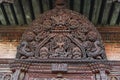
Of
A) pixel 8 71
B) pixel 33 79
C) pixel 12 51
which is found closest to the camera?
pixel 33 79

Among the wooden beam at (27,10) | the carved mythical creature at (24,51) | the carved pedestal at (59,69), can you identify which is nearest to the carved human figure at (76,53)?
the carved pedestal at (59,69)

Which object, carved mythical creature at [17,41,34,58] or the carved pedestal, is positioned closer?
the carved pedestal

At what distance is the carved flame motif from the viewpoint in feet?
12.2

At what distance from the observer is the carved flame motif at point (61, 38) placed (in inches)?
146

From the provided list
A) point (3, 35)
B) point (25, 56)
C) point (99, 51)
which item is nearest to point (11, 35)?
point (3, 35)

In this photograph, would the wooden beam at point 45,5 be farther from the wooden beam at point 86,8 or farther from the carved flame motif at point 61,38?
the wooden beam at point 86,8

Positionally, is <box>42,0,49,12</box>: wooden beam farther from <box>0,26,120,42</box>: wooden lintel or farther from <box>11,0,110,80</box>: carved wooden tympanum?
<box>0,26,120,42</box>: wooden lintel

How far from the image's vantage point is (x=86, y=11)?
14.3 ft

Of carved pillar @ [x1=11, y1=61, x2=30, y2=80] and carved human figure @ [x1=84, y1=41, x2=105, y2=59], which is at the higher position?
carved human figure @ [x1=84, y1=41, x2=105, y2=59]

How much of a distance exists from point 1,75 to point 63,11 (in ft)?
4.87

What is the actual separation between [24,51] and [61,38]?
625 millimetres

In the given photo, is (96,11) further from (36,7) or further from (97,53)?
(36,7)

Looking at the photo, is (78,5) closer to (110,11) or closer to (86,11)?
(86,11)

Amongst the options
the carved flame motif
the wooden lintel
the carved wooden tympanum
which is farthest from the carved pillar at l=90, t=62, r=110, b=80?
the wooden lintel
